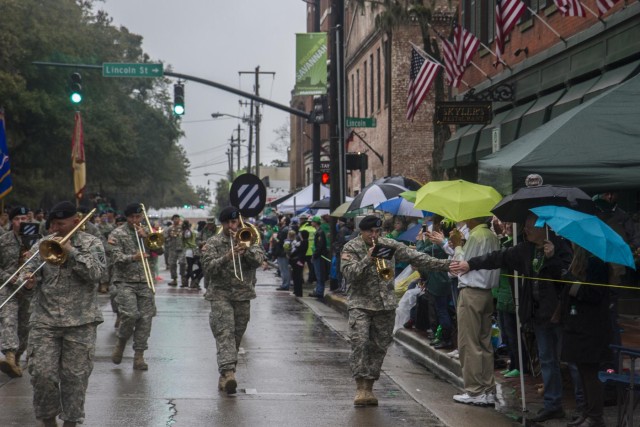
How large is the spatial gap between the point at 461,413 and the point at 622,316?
8490mm

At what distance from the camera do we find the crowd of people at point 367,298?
28.1ft

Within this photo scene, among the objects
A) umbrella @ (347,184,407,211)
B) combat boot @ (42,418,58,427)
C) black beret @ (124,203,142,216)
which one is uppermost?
umbrella @ (347,184,407,211)

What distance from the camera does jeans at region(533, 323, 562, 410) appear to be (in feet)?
31.9

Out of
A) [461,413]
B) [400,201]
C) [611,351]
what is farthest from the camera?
[400,201]

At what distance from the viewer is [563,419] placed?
9.77m

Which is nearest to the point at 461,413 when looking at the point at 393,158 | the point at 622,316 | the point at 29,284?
the point at 29,284

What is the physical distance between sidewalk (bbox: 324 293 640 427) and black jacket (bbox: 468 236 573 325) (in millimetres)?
991

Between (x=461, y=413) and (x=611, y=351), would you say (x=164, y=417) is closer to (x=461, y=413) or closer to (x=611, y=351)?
(x=461, y=413)

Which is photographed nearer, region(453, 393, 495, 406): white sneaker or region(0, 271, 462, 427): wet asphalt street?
region(0, 271, 462, 427): wet asphalt street

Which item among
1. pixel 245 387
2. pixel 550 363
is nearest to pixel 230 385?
pixel 245 387

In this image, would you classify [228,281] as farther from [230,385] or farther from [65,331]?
[65,331]

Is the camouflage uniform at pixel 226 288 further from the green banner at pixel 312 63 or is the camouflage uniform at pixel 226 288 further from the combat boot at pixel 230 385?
the green banner at pixel 312 63

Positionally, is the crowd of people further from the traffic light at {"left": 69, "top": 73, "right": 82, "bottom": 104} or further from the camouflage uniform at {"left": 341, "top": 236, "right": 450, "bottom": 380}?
the traffic light at {"left": 69, "top": 73, "right": 82, "bottom": 104}

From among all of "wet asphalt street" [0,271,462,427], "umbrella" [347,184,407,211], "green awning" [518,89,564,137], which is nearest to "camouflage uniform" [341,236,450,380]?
"wet asphalt street" [0,271,462,427]
